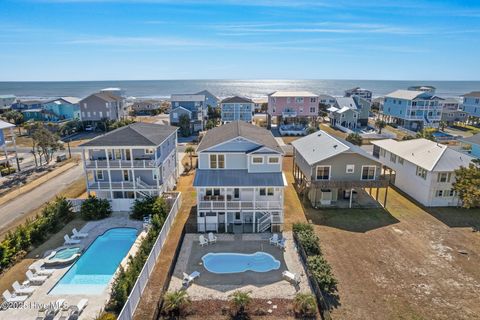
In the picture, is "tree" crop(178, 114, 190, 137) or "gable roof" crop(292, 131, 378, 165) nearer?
"gable roof" crop(292, 131, 378, 165)

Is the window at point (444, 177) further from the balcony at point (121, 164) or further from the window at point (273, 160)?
the balcony at point (121, 164)

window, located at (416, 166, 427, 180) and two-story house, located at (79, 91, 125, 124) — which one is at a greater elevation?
two-story house, located at (79, 91, 125, 124)

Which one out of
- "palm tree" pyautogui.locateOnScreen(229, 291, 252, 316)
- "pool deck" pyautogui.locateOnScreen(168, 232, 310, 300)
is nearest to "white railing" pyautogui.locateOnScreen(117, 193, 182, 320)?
"pool deck" pyautogui.locateOnScreen(168, 232, 310, 300)

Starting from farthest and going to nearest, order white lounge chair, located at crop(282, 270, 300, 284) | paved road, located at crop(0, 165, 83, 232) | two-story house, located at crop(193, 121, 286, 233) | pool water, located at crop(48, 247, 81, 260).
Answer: paved road, located at crop(0, 165, 83, 232)
two-story house, located at crop(193, 121, 286, 233)
pool water, located at crop(48, 247, 81, 260)
white lounge chair, located at crop(282, 270, 300, 284)

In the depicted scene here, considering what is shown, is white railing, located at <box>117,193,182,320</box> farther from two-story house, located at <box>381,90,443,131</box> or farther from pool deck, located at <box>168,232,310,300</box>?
two-story house, located at <box>381,90,443,131</box>

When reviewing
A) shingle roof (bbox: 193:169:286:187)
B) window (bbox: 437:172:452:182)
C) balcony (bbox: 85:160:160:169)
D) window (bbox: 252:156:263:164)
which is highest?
window (bbox: 252:156:263:164)

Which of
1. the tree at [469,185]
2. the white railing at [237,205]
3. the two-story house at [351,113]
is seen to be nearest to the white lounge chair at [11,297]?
the white railing at [237,205]
